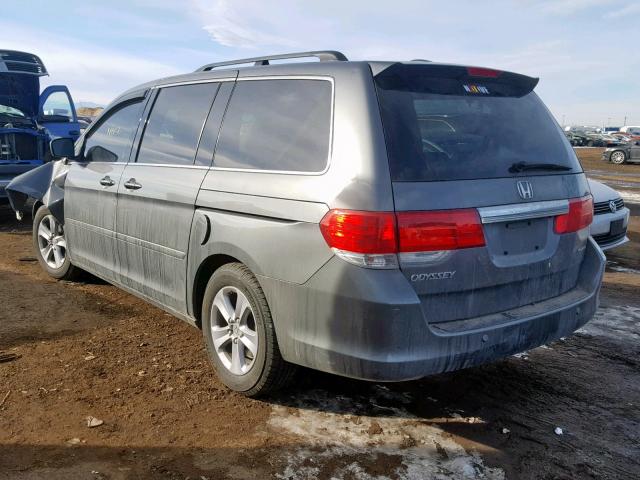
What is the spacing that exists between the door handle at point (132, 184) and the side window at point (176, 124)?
0.56 ft

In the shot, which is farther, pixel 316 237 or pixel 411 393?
pixel 411 393

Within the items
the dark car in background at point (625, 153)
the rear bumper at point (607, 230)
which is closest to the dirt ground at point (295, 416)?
the rear bumper at point (607, 230)

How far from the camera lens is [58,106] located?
450 inches

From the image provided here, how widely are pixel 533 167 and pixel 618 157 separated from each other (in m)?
29.6

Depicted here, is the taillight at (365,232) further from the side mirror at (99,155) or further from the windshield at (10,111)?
the windshield at (10,111)

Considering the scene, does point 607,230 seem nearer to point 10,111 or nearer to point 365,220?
point 365,220

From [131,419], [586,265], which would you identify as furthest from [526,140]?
[131,419]

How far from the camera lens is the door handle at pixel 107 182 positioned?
4.55 meters

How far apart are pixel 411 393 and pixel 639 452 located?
1274 millimetres

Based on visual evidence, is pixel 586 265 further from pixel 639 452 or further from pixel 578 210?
pixel 639 452

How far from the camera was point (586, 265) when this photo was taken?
3615mm

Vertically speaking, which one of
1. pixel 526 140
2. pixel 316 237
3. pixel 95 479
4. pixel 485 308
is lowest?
pixel 95 479

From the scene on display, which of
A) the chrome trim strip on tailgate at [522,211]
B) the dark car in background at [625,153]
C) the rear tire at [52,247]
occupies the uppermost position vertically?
the chrome trim strip on tailgate at [522,211]

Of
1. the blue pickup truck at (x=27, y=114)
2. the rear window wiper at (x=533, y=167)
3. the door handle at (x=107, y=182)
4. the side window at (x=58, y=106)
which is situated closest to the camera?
the rear window wiper at (x=533, y=167)
